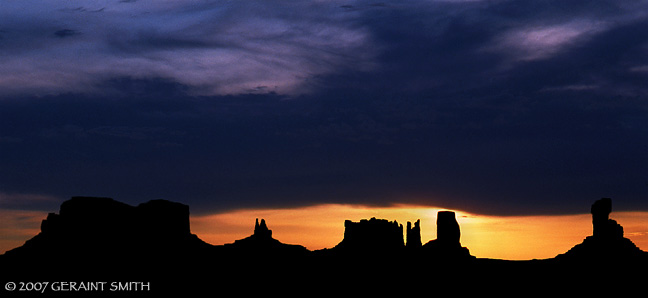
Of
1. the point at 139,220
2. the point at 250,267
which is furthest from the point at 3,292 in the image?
the point at 250,267

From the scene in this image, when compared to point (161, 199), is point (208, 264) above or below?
below

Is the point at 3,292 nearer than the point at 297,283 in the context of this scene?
Yes

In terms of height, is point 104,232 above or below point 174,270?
above

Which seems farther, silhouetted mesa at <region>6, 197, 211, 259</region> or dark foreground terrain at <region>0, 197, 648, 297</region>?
silhouetted mesa at <region>6, 197, 211, 259</region>

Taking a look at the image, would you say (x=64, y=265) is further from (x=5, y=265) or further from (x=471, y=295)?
(x=471, y=295)

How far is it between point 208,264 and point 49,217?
131 feet

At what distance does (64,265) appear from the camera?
6127 inches

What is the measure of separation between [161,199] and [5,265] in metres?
42.4

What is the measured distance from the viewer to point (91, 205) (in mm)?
171625

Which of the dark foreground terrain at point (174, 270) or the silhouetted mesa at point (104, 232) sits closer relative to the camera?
the dark foreground terrain at point (174, 270)

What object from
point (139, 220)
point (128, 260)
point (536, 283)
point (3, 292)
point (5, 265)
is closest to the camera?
point (3, 292)

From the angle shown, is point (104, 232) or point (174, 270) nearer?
point (174, 270)

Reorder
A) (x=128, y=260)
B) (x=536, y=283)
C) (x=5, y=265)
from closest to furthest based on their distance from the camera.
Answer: (x=5, y=265), (x=128, y=260), (x=536, y=283)

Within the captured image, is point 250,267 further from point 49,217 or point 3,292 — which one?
point 3,292
